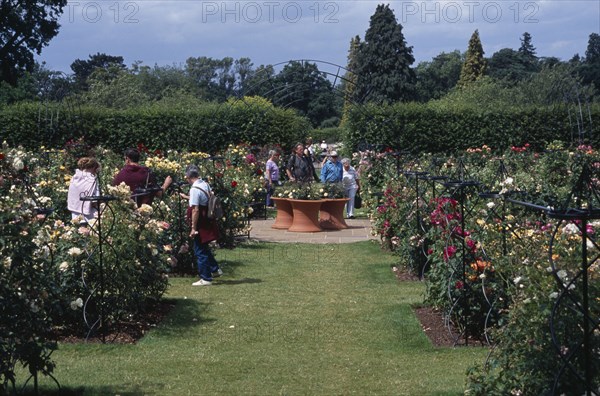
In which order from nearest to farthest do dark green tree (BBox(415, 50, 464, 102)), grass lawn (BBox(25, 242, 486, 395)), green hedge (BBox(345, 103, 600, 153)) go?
grass lawn (BBox(25, 242, 486, 395))
green hedge (BBox(345, 103, 600, 153))
dark green tree (BBox(415, 50, 464, 102))

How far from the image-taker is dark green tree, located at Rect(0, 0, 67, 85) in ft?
129

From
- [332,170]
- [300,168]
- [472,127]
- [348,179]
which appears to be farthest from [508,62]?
[300,168]

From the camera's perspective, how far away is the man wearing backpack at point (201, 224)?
9.53m

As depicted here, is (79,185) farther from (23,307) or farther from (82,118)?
(82,118)

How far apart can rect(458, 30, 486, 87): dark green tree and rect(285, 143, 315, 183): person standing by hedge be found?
2194 inches

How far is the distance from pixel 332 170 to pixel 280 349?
398 inches

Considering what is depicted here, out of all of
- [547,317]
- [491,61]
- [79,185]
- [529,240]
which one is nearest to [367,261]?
[79,185]

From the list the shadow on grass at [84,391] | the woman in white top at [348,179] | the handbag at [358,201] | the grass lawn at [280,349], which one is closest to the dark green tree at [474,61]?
the handbag at [358,201]

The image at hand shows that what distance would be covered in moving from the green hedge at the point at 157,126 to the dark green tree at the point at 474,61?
49.1 m

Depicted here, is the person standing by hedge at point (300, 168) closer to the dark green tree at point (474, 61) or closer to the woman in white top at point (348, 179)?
the woman in white top at point (348, 179)

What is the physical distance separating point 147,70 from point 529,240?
83741 mm

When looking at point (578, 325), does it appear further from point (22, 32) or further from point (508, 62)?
point (508, 62)

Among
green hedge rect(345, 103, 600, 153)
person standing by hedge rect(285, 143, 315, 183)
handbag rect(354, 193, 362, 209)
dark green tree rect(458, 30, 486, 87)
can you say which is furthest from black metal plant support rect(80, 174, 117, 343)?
dark green tree rect(458, 30, 486, 87)

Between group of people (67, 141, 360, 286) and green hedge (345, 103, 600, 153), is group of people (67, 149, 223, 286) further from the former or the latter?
green hedge (345, 103, 600, 153)
